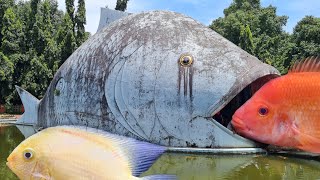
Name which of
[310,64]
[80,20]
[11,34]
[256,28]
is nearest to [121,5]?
[80,20]

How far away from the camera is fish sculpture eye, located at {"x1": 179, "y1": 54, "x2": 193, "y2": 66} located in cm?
985

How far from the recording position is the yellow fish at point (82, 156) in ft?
3.92

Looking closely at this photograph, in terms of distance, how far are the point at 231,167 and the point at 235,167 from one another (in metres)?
0.07

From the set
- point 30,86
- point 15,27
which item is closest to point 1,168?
point 30,86

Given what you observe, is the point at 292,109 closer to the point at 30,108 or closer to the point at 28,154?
the point at 28,154

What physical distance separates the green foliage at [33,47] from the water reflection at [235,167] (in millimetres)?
18632

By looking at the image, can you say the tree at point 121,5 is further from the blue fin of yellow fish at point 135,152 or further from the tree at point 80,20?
the blue fin of yellow fish at point 135,152

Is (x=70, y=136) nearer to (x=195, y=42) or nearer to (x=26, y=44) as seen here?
(x=195, y=42)

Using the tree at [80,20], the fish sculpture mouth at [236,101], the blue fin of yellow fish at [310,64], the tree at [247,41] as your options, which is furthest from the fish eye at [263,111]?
the tree at [80,20]

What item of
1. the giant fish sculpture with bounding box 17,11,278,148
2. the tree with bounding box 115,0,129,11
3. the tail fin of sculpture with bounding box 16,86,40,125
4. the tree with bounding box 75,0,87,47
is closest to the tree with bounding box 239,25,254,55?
the tree with bounding box 115,0,129,11

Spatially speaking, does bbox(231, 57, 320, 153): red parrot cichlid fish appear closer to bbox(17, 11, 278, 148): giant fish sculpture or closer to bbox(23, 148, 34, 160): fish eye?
bbox(23, 148, 34, 160): fish eye

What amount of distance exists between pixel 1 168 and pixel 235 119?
4.73 m

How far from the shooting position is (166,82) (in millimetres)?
9852

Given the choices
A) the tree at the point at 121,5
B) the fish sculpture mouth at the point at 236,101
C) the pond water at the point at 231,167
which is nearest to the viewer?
the pond water at the point at 231,167
